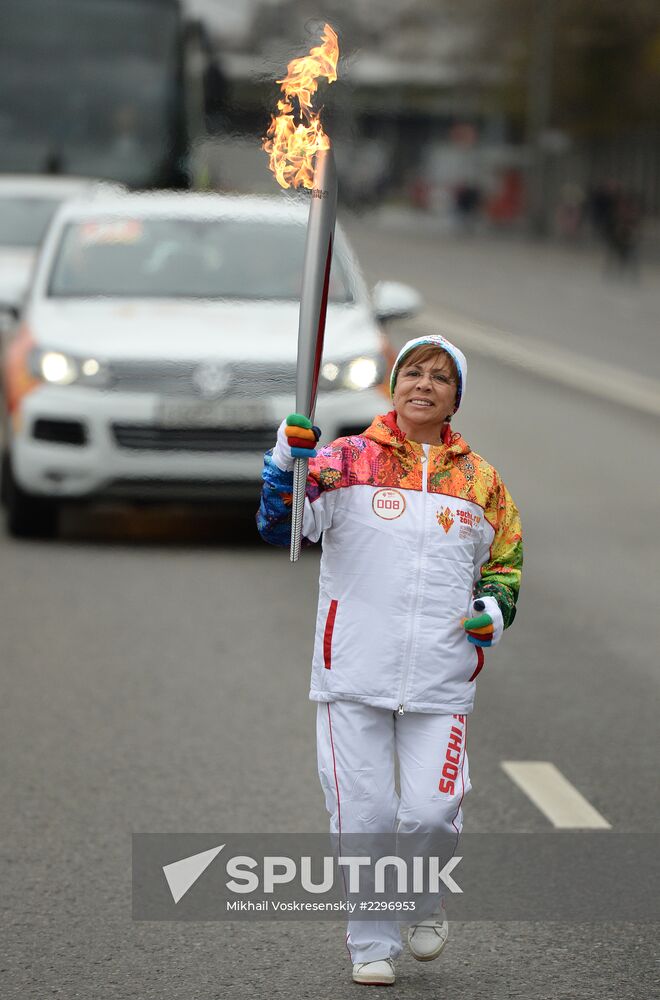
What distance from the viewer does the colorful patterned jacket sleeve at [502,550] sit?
450 centimetres

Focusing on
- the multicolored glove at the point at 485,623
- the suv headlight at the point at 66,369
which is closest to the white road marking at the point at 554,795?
the multicolored glove at the point at 485,623

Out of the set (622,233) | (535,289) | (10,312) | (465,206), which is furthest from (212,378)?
(465,206)

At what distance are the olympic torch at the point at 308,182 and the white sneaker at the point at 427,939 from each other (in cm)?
88

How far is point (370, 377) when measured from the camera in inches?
416

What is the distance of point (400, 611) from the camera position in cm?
444

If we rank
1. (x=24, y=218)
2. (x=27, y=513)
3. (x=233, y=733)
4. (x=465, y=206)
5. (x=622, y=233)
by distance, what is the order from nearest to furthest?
(x=233, y=733) < (x=27, y=513) < (x=24, y=218) < (x=622, y=233) < (x=465, y=206)

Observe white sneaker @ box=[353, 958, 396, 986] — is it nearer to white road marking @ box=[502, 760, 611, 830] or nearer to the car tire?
white road marking @ box=[502, 760, 611, 830]

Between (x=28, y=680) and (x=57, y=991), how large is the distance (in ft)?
10.7

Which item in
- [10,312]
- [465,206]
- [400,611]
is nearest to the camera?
[400,611]

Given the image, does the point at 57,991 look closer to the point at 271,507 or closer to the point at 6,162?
the point at 271,507

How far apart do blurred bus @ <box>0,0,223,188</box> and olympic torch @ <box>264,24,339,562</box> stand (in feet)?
56.2

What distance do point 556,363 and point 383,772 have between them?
17910 mm

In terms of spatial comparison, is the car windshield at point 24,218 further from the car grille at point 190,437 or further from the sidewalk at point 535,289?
the car grille at point 190,437

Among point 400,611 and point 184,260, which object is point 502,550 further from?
point 184,260
